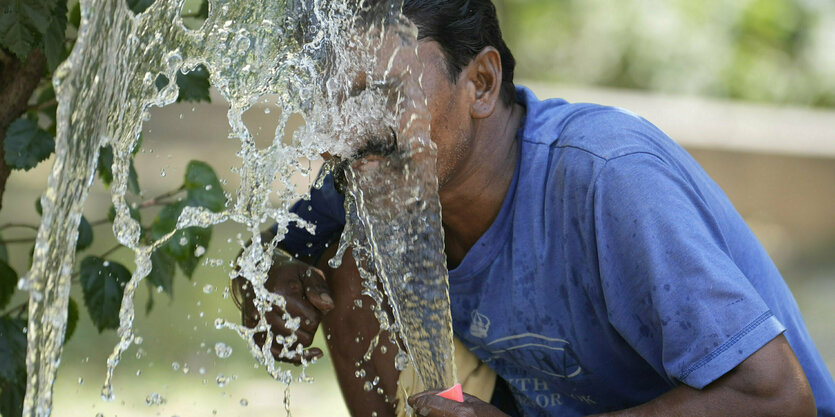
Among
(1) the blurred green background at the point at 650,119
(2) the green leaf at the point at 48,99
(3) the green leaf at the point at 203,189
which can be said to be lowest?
(1) the blurred green background at the point at 650,119

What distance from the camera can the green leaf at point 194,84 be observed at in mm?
1999

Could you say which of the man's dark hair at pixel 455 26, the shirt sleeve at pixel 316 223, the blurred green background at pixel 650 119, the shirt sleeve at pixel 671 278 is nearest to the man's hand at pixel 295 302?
the shirt sleeve at pixel 316 223

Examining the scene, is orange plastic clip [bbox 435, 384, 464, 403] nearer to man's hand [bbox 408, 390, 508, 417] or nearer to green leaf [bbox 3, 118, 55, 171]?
man's hand [bbox 408, 390, 508, 417]

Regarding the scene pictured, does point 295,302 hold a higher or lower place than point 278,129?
lower

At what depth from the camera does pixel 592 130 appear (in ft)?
5.87

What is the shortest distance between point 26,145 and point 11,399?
1.60 ft

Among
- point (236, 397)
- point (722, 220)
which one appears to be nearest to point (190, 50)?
point (722, 220)

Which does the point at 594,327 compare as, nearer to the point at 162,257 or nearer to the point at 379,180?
the point at 379,180

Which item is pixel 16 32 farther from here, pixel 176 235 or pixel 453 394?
pixel 453 394

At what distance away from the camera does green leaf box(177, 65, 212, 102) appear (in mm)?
1999

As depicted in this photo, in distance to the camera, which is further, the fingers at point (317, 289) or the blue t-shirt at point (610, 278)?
the fingers at point (317, 289)

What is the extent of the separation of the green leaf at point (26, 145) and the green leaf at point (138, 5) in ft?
1.01

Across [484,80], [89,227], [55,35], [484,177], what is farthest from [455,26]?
[89,227]

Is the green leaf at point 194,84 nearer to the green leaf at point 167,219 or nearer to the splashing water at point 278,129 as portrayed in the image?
the splashing water at point 278,129
